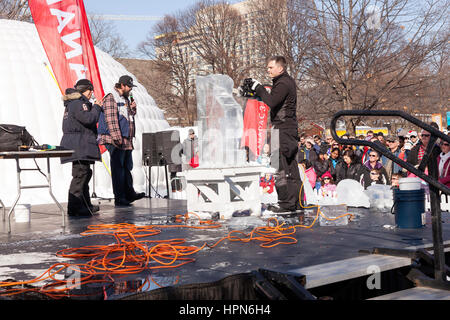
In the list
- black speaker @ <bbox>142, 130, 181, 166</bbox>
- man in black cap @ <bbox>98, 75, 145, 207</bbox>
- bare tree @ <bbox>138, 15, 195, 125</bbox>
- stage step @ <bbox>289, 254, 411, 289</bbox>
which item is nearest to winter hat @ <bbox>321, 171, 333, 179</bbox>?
black speaker @ <bbox>142, 130, 181, 166</bbox>

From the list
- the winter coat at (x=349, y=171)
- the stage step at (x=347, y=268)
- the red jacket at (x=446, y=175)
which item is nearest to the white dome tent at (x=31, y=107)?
the winter coat at (x=349, y=171)

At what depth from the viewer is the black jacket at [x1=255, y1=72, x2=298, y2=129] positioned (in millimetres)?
6965

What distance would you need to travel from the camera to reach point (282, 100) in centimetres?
699

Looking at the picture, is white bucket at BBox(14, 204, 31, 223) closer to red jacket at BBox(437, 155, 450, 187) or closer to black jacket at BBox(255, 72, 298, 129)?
black jacket at BBox(255, 72, 298, 129)

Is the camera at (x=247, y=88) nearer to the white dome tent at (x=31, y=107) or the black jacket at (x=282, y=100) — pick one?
the black jacket at (x=282, y=100)

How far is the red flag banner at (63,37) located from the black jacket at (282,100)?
577 centimetres

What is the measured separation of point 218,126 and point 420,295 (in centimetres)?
428

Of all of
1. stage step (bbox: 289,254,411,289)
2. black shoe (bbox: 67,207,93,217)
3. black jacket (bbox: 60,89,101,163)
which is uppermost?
black jacket (bbox: 60,89,101,163)

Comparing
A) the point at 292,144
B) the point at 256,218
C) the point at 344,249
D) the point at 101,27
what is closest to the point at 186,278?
the point at 344,249

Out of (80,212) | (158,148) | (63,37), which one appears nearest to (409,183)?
(80,212)

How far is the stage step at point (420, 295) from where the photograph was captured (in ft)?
11.2

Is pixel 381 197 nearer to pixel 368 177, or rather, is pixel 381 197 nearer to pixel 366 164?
pixel 368 177

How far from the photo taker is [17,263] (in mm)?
4586

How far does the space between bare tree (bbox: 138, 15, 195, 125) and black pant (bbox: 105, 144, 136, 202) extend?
38.2 metres
